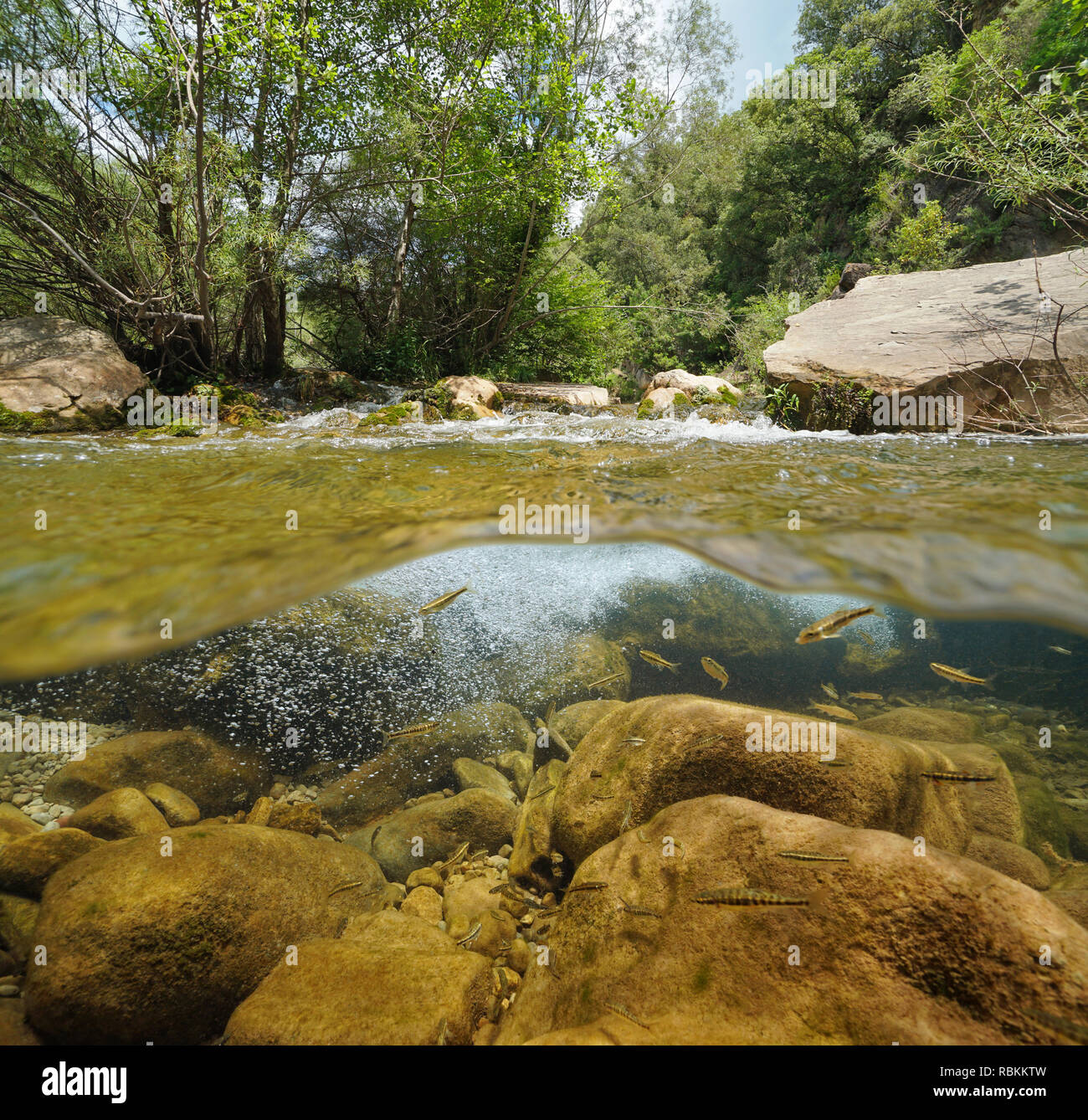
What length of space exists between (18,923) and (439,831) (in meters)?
3.04

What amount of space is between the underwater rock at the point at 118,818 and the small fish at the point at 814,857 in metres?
4.77

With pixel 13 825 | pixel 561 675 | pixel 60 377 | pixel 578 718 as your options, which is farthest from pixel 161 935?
pixel 60 377

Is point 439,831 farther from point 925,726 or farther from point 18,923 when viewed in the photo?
point 925,726

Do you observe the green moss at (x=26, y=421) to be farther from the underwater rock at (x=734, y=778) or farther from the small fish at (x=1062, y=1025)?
the small fish at (x=1062, y=1025)

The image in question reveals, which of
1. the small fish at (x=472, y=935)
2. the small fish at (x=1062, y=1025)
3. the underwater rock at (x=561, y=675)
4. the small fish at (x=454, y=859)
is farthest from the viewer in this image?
the underwater rock at (x=561, y=675)

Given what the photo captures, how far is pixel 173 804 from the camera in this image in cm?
498

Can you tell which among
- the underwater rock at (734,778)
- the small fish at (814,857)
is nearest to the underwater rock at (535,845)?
the underwater rock at (734,778)

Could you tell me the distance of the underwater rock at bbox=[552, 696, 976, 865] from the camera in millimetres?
3916

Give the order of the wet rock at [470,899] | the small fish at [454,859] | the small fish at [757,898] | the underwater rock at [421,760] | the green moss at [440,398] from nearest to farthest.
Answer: the small fish at [757,898] < the wet rock at [470,899] < the small fish at [454,859] < the underwater rock at [421,760] < the green moss at [440,398]

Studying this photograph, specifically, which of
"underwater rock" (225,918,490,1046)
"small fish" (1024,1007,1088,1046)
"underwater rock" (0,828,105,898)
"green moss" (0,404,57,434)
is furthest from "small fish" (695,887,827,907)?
"green moss" (0,404,57,434)

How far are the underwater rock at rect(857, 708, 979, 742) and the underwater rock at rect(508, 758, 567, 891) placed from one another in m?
4.12

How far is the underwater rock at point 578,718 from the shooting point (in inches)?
255
